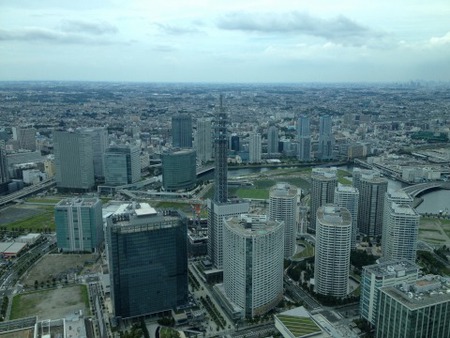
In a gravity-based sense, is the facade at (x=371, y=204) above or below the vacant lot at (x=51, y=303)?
above

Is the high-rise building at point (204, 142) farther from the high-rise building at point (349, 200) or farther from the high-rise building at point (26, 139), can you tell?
the high-rise building at point (349, 200)

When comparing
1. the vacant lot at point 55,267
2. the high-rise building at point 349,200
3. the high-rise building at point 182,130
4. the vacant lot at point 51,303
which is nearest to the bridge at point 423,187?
the high-rise building at point 349,200

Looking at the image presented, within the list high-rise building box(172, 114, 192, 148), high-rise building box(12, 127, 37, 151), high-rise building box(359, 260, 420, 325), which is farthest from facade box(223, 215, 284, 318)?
high-rise building box(12, 127, 37, 151)

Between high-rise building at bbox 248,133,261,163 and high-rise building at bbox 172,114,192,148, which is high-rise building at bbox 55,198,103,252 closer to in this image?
high-rise building at bbox 172,114,192,148

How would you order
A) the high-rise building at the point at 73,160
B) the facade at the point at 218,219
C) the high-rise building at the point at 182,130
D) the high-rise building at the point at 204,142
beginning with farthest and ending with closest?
1. the high-rise building at the point at 182,130
2. the high-rise building at the point at 204,142
3. the high-rise building at the point at 73,160
4. the facade at the point at 218,219

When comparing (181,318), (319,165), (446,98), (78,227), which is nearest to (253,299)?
(181,318)

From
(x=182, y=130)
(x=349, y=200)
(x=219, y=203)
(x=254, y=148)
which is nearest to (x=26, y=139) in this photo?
(x=182, y=130)
